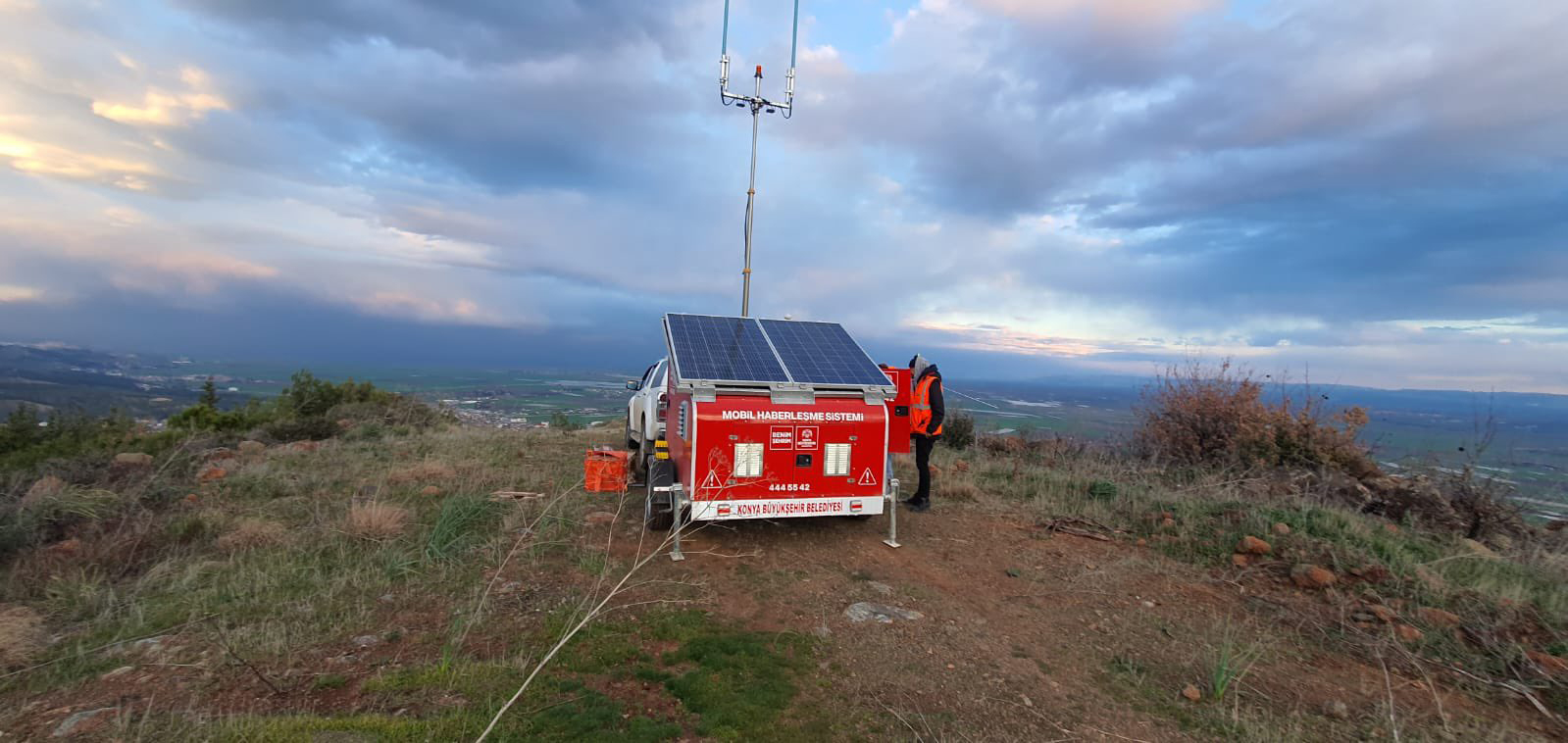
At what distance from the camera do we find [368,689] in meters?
3.41

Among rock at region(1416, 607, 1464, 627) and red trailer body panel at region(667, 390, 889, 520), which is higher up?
red trailer body panel at region(667, 390, 889, 520)

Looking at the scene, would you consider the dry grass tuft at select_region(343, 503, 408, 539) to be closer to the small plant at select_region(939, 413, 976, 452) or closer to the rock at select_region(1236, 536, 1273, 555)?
the rock at select_region(1236, 536, 1273, 555)

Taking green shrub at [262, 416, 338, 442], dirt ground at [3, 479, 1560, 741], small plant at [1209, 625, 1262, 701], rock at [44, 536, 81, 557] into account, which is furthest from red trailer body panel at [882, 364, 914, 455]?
green shrub at [262, 416, 338, 442]

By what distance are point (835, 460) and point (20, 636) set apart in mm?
5938

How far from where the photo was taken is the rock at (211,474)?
27.8ft

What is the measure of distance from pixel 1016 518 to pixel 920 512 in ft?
3.89

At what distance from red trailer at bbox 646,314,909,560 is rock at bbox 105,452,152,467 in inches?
336

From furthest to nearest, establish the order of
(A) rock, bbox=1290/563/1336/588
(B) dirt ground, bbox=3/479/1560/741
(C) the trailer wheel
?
(C) the trailer wheel → (A) rock, bbox=1290/563/1336/588 → (B) dirt ground, bbox=3/479/1560/741

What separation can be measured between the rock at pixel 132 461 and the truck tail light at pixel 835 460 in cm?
1030

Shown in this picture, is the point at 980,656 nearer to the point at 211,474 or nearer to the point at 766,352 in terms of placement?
the point at 766,352

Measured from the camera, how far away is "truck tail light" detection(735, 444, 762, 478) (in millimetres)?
5770

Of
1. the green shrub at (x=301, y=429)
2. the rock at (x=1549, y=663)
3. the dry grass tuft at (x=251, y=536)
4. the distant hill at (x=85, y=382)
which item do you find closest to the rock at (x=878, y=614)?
the rock at (x=1549, y=663)

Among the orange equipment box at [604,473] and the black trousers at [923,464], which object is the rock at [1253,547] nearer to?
the black trousers at [923,464]

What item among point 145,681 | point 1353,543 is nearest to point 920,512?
point 1353,543
